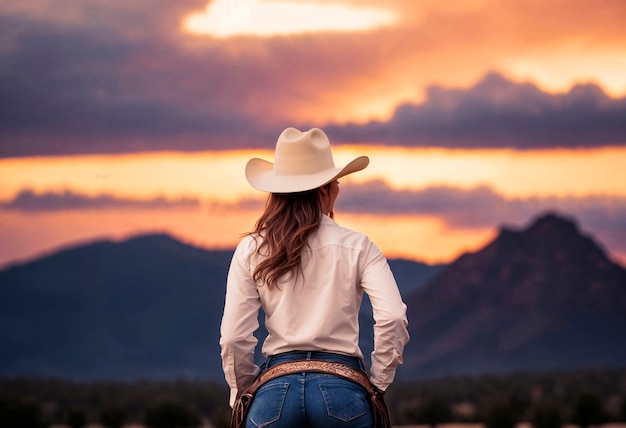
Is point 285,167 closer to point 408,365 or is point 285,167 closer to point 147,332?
point 408,365

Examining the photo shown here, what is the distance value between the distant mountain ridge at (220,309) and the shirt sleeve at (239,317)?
69170mm

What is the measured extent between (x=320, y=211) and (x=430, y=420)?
20222 mm

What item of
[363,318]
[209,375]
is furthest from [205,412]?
[209,375]

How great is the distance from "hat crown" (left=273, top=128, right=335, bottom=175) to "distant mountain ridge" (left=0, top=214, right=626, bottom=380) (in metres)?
68.9

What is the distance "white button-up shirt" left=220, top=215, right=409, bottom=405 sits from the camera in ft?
12.7

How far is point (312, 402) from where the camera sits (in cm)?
378

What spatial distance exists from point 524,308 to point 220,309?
2763cm

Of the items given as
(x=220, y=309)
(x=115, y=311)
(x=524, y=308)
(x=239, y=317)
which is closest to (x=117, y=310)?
(x=115, y=311)

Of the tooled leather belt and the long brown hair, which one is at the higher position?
the long brown hair

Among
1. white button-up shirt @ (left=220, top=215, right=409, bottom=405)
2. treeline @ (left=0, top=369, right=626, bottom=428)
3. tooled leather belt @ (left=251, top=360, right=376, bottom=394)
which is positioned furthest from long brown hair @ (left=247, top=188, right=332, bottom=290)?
treeline @ (left=0, top=369, right=626, bottom=428)

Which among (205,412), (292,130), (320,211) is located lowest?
(205,412)

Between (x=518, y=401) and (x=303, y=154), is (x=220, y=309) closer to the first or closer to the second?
(x=518, y=401)

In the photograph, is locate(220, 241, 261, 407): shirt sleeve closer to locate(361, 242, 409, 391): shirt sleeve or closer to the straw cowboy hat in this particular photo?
the straw cowboy hat

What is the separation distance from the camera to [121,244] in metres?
113
